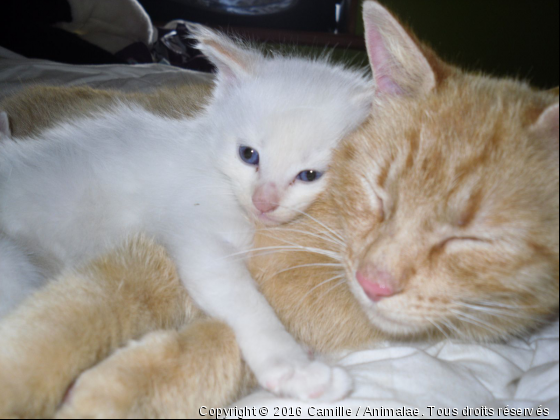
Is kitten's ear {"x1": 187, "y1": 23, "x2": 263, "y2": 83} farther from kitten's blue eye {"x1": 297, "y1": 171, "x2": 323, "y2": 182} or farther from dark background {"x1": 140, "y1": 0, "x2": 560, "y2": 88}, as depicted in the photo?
dark background {"x1": 140, "y1": 0, "x2": 560, "y2": 88}

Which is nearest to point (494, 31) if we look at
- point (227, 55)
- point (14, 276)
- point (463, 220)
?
point (227, 55)

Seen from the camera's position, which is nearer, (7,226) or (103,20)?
(7,226)

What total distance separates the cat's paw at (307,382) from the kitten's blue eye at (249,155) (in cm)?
55

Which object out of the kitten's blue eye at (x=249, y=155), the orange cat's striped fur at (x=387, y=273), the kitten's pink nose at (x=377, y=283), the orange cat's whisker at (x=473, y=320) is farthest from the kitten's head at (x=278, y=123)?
the orange cat's whisker at (x=473, y=320)

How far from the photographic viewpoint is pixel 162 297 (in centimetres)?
100

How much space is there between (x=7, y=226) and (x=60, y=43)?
5.84ft

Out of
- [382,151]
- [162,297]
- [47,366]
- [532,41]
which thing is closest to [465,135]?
[382,151]

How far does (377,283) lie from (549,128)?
42 cm

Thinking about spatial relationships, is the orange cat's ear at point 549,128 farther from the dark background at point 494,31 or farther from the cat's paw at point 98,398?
the dark background at point 494,31

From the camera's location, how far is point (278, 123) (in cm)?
116

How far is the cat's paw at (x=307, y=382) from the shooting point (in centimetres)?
82

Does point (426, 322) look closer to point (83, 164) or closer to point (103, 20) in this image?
point (83, 164)

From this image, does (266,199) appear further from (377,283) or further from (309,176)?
(377,283)

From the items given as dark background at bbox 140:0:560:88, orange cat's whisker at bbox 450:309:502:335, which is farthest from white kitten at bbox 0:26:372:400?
dark background at bbox 140:0:560:88
